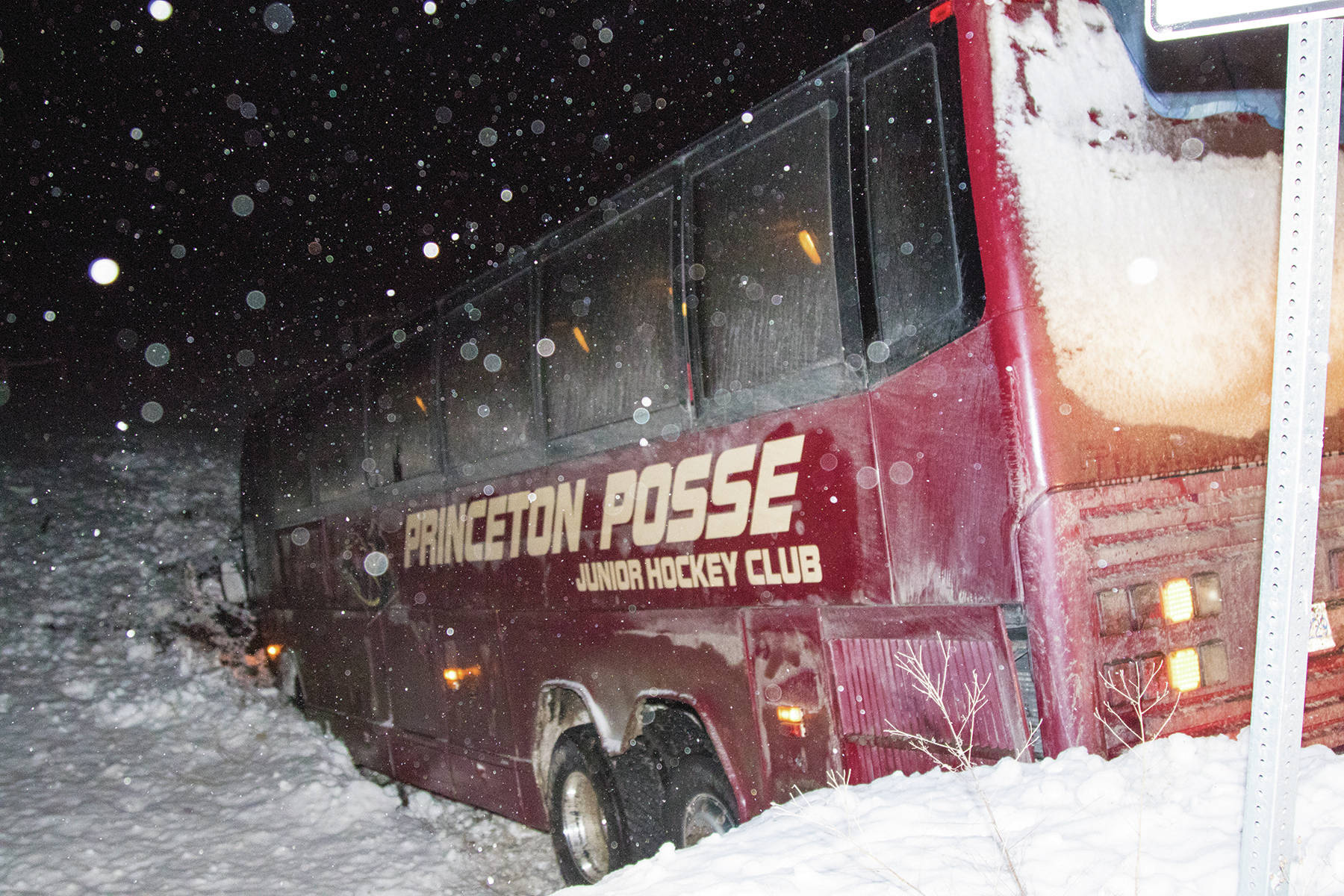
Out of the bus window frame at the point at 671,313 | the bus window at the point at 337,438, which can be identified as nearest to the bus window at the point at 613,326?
the bus window frame at the point at 671,313

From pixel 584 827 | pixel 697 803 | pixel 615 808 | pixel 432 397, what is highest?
pixel 432 397

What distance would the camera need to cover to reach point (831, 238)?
3.49 m

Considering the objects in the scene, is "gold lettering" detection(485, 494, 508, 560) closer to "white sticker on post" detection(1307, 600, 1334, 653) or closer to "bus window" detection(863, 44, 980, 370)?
"bus window" detection(863, 44, 980, 370)

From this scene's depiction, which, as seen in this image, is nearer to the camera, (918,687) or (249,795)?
(918,687)

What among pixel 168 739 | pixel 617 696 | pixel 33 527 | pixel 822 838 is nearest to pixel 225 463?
pixel 33 527

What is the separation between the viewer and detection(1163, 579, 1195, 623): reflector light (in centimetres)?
302

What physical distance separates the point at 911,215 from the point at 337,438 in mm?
6435

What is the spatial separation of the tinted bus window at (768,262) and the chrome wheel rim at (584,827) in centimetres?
276

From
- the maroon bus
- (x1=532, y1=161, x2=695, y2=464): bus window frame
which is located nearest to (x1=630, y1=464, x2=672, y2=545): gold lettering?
the maroon bus

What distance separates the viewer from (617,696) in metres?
4.80

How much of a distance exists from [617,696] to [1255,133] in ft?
13.1

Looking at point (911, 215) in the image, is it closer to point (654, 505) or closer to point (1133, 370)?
point (1133, 370)

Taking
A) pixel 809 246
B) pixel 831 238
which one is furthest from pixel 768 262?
pixel 831 238

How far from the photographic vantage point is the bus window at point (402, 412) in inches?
258
